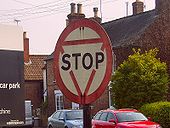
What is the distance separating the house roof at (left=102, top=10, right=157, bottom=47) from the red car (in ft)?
42.6

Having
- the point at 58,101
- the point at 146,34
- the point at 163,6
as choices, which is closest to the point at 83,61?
the point at 146,34

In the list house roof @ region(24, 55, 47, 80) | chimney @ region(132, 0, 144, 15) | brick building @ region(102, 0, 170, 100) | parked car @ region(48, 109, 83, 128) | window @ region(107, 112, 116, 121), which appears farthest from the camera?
house roof @ region(24, 55, 47, 80)

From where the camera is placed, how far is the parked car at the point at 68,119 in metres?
23.9

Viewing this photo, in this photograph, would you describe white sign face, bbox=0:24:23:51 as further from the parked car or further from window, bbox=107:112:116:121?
the parked car

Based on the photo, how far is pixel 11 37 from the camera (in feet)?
21.4

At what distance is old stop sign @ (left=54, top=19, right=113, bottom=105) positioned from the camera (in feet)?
15.1

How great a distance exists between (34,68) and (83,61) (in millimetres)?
43854

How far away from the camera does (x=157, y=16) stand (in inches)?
1394

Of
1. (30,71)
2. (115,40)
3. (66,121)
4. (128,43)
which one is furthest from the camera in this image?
(30,71)

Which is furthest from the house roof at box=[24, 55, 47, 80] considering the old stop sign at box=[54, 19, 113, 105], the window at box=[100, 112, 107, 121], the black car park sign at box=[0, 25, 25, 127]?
the old stop sign at box=[54, 19, 113, 105]

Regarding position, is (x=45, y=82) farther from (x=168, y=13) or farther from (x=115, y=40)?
(x=168, y=13)

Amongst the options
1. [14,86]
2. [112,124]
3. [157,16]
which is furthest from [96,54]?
[157,16]

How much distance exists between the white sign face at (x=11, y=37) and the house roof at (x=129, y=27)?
27.3 m

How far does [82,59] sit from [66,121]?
2012 cm
